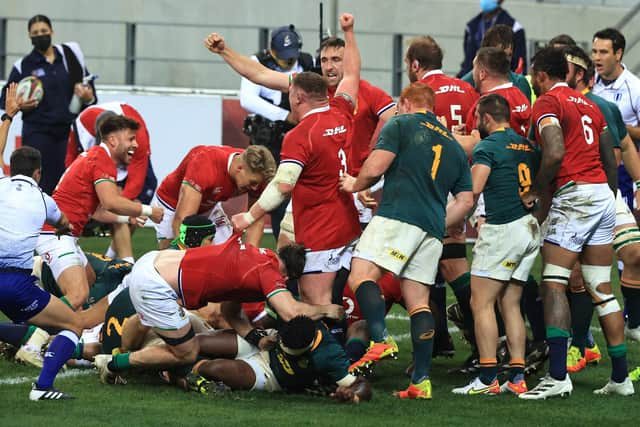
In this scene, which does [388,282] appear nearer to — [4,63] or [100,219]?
[100,219]

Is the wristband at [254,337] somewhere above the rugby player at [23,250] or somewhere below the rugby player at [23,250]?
below

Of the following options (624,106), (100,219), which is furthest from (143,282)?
(624,106)

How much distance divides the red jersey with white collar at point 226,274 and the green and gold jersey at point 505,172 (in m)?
1.53

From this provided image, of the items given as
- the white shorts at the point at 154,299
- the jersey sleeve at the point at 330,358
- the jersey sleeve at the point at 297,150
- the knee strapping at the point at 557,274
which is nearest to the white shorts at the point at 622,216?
the knee strapping at the point at 557,274

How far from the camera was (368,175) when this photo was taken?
8.37m

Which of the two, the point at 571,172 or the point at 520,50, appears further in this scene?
the point at 520,50

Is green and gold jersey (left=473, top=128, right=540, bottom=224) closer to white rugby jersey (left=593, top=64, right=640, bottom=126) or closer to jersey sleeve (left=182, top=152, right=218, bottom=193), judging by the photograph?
jersey sleeve (left=182, top=152, right=218, bottom=193)

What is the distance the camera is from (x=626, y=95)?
449 inches

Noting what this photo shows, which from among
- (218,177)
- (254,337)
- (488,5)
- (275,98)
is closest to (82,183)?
(218,177)

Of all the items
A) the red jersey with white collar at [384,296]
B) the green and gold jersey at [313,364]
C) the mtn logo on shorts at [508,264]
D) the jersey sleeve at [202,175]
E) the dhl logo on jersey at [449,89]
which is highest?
the dhl logo on jersey at [449,89]

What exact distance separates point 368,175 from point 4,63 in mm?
11820

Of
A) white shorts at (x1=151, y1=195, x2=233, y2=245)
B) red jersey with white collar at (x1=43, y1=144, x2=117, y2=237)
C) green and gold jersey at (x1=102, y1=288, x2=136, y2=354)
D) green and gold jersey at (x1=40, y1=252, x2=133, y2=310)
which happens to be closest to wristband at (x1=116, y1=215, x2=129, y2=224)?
white shorts at (x1=151, y1=195, x2=233, y2=245)

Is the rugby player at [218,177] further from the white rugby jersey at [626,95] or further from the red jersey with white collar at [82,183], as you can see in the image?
the white rugby jersey at [626,95]

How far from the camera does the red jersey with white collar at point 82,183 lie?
10.9m
